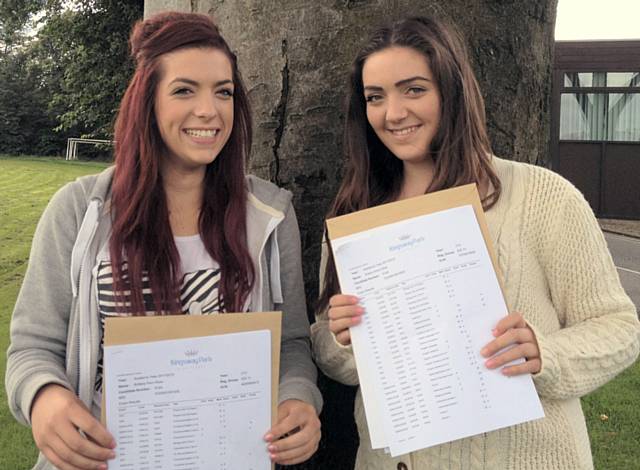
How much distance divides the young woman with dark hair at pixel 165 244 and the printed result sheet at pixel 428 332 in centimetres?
25

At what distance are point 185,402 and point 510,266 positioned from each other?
85 cm

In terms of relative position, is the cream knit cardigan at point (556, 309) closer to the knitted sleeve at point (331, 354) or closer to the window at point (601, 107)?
the knitted sleeve at point (331, 354)

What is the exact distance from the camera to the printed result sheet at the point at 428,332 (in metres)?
1.62

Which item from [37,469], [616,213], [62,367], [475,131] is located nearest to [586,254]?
[475,131]

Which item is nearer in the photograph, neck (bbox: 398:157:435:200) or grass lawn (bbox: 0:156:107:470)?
neck (bbox: 398:157:435:200)

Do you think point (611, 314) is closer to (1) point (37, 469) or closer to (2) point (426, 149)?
(2) point (426, 149)

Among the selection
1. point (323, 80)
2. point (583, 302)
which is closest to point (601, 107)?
point (323, 80)

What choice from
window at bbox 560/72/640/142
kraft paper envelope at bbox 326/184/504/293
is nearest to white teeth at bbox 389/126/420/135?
kraft paper envelope at bbox 326/184/504/293

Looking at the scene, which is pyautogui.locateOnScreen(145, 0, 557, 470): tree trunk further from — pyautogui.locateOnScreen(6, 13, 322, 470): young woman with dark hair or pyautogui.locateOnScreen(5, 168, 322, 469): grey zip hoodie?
pyautogui.locateOnScreen(5, 168, 322, 469): grey zip hoodie

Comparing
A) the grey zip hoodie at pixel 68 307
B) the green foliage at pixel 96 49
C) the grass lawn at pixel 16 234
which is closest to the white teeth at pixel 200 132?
the grey zip hoodie at pixel 68 307

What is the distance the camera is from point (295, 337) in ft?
6.42

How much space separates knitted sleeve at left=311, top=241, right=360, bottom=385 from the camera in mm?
1872

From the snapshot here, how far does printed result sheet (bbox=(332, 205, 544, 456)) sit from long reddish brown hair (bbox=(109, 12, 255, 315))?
0.31 meters

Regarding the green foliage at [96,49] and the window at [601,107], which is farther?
the window at [601,107]
